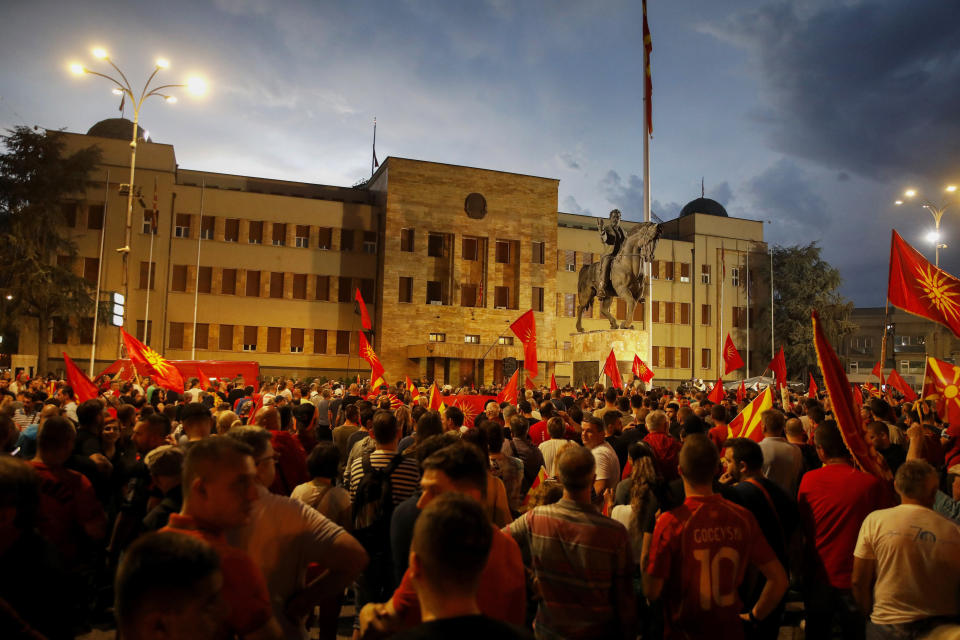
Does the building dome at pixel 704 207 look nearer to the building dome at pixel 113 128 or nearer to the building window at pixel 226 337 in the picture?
the building window at pixel 226 337

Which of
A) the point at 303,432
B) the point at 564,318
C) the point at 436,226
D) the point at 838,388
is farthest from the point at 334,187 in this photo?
the point at 838,388

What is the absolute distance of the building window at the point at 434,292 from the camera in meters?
44.8

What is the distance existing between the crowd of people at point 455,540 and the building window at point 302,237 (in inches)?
1494

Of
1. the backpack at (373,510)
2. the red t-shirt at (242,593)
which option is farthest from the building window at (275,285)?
the red t-shirt at (242,593)

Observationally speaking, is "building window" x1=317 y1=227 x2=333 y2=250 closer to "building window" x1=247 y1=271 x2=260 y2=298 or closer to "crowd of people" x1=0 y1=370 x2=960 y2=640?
"building window" x1=247 y1=271 x2=260 y2=298

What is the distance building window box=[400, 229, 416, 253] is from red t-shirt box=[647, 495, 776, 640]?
40462 millimetres

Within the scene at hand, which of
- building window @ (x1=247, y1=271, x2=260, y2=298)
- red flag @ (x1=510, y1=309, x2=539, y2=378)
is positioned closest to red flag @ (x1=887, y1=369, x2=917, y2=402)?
red flag @ (x1=510, y1=309, x2=539, y2=378)

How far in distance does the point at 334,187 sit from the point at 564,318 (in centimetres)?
1784

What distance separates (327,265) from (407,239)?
514 centimetres

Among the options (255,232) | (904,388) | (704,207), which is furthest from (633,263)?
(704,207)

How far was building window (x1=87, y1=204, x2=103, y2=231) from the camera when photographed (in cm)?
4019

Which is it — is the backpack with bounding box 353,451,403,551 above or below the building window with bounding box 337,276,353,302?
below

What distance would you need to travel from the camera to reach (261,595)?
2.48 m

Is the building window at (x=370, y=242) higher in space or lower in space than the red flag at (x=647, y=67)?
lower
